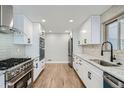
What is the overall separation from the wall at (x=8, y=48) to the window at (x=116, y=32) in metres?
2.72

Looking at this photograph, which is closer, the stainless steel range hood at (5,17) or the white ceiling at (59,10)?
the stainless steel range hood at (5,17)

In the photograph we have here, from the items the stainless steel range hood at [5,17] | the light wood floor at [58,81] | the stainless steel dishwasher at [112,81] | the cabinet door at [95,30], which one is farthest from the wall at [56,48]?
the stainless steel dishwasher at [112,81]

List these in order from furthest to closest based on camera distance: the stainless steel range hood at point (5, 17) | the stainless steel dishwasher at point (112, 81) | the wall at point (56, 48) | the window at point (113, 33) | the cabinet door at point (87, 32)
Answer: the wall at point (56, 48) → the cabinet door at point (87, 32) → the window at point (113, 33) → the stainless steel range hood at point (5, 17) → the stainless steel dishwasher at point (112, 81)

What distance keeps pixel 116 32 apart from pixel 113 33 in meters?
0.22

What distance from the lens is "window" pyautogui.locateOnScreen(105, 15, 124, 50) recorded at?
2.99m

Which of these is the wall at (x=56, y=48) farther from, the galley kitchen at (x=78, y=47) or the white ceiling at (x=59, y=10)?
the white ceiling at (x=59, y=10)

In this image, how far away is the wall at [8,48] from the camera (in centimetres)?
315

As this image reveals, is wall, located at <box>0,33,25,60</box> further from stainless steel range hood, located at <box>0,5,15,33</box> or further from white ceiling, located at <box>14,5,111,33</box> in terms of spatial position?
white ceiling, located at <box>14,5,111,33</box>

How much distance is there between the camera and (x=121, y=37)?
9.93 ft

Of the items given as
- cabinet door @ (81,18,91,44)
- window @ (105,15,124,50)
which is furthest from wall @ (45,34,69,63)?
window @ (105,15,124,50)

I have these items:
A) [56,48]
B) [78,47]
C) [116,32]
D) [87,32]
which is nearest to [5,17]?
[116,32]
